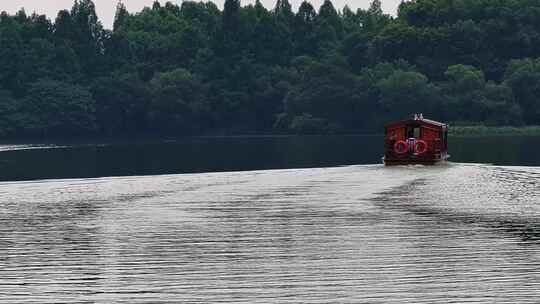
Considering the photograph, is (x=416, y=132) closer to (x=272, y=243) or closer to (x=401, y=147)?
(x=401, y=147)

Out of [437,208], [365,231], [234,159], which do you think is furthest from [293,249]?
[234,159]

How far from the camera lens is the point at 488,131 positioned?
184000mm

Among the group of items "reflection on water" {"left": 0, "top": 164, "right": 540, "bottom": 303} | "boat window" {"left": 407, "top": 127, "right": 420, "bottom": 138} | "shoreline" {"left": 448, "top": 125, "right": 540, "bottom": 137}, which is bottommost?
"reflection on water" {"left": 0, "top": 164, "right": 540, "bottom": 303}

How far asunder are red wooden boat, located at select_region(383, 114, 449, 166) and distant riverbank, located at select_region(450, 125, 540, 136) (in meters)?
110

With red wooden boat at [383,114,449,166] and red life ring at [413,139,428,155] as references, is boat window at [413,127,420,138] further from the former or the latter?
red life ring at [413,139,428,155]

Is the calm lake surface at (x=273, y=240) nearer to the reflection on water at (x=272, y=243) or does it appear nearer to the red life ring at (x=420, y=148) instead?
the reflection on water at (x=272, y=243)

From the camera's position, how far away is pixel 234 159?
99.9 metres

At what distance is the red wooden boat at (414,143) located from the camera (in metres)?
71.6

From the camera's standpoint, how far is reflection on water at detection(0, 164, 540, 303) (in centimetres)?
2294

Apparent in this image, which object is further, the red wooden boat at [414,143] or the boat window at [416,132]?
the boat window at [416,132]

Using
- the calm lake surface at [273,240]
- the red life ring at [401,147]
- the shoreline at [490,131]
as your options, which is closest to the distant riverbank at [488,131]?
the shoreline at [490,131]

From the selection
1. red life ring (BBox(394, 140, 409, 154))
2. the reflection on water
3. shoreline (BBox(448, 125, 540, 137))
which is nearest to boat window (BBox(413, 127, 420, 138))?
red life ring (BBox(394, 140, 409, 154))

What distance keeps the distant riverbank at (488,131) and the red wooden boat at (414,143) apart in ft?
361

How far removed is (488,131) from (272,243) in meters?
158
